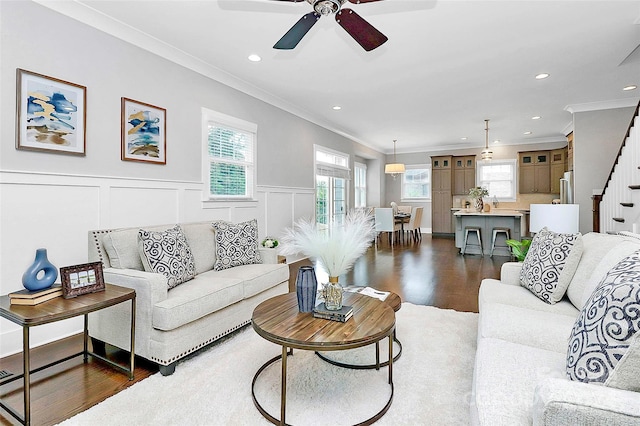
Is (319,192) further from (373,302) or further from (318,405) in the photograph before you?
(318,405)

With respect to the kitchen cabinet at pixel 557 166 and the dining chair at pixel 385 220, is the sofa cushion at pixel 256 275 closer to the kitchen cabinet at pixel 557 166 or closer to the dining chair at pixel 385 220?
the dining chair at pixel 385 220

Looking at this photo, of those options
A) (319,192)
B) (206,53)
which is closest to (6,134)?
(206,53)

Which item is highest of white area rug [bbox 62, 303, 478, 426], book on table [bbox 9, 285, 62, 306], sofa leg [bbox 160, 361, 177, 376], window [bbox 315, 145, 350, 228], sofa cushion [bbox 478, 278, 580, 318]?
window [bbox 315, 145, 350, 228]

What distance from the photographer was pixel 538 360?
136 cm

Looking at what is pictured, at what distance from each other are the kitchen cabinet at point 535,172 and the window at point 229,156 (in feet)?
25.7

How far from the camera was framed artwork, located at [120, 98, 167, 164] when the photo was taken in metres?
3.09

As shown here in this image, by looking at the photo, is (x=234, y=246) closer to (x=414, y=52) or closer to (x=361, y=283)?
(x=361, y=283)

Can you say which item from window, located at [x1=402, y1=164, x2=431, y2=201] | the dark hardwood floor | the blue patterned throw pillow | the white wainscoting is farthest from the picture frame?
window, located at [x1=402, y1=164, x2=431, y2=201]

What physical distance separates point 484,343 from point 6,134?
337 cm

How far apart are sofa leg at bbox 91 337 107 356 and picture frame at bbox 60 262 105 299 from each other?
2.09 feet

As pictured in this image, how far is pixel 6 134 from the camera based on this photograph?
2.33 meters

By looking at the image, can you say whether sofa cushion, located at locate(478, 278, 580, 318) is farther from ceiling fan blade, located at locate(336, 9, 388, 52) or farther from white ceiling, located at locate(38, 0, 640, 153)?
white ceiling, located at locate(38, 0, 640, 153)

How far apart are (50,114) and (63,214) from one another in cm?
79

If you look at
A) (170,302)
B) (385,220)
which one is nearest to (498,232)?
(385,220)
